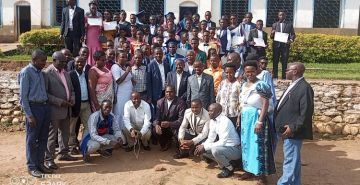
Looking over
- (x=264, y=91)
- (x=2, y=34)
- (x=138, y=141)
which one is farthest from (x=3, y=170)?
(x=2, y=34)

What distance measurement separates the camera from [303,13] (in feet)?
57.6

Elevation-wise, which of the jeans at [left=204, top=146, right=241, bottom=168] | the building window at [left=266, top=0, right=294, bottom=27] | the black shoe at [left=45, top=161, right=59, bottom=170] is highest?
the building window at [left=266, top=0, right=294, bottom=27]

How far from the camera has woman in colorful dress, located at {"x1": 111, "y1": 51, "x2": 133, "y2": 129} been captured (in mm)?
7211

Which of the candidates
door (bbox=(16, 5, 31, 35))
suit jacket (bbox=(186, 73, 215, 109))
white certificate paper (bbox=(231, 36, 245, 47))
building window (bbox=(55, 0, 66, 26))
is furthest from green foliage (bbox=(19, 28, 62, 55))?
suit jacket (bbox=(186, 73, 215, 109))

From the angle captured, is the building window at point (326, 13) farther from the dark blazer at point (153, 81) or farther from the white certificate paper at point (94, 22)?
the dark blazer at point (153, 81)

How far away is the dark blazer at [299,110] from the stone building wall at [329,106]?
413 centimetres

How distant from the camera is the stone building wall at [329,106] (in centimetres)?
921

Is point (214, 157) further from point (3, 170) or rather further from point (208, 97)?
point (3, 170)

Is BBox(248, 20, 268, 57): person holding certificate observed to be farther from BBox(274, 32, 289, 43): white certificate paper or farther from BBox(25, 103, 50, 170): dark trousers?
BBox(25, 103, 50, 170): dark trousers

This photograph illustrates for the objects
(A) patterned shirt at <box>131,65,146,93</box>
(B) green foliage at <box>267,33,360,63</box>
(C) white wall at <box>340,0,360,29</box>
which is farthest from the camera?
(C) white wall at <box>340,0,360,29</box>

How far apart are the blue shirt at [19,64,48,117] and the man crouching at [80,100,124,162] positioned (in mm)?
1056

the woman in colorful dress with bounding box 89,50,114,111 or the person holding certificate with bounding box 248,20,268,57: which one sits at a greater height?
the person holding certificate with bounding box 248,20,268,57

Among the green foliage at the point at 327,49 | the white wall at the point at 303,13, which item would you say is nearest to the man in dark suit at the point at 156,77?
the green foliage at the point at 327,49

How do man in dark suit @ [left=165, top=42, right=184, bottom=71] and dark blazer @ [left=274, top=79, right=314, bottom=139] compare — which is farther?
man in dark suit @ [left=165, top=42, right=184, bottom=71]
